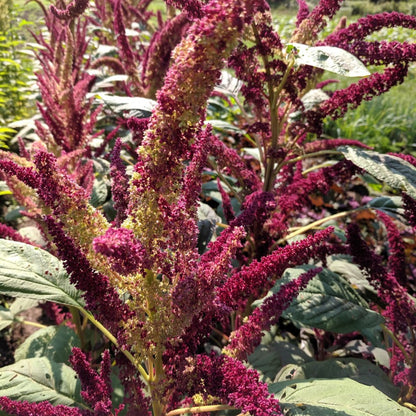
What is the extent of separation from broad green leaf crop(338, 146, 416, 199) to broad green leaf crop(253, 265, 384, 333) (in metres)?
0.37

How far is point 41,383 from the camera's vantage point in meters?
1.08

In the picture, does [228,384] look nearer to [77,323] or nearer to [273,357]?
[273,357]

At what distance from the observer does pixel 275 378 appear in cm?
132

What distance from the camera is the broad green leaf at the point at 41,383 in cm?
102

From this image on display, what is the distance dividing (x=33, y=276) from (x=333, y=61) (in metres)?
0.94

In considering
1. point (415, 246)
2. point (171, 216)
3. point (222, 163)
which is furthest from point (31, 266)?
point (415, 246)

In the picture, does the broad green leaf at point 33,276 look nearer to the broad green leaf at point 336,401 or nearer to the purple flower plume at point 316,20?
the broad green leaf at point 336,401

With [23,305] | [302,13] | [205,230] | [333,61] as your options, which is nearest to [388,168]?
[333,61]

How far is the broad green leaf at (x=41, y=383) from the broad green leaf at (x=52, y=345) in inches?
8.1

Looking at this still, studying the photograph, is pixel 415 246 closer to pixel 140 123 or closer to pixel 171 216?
pixel 140 123

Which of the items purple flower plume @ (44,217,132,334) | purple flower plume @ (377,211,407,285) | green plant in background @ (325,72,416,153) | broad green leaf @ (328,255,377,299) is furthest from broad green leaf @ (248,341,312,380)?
green plant in background @ (325,72,416,153)

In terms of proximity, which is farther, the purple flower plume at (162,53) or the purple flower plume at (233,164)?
the purple flower plume at (162,53)

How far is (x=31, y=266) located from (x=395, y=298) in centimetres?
108

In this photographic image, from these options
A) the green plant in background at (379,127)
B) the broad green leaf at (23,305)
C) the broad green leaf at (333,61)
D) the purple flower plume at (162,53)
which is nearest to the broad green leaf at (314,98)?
the purple flower plume at (162,53)
